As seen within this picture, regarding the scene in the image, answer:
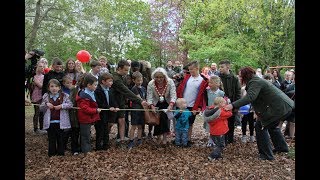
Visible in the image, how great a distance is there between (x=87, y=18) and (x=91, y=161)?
15968mm

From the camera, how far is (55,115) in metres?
6.75

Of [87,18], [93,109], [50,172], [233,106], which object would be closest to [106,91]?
[93,109]

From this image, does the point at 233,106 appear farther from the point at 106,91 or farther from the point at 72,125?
the point at 72,125

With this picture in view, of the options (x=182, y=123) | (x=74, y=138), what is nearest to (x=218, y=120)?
(x=182, y=123)

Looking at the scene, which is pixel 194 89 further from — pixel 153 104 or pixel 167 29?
pixel 167 29

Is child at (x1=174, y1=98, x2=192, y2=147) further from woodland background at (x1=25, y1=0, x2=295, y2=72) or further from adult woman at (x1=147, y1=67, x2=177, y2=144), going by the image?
woodland background at (x1=25, y1=0, x2=295, y2=72)

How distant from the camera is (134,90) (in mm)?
7949

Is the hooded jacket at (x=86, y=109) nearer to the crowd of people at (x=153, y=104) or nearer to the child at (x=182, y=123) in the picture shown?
the crowd of people at (x=153, y=104)

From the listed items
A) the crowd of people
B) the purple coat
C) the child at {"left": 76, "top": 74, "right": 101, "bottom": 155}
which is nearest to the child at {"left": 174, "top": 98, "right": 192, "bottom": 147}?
the crowd of people

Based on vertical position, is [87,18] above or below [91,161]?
above

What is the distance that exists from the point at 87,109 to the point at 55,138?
90 centimetres

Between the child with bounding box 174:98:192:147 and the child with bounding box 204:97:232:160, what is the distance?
98 cm
